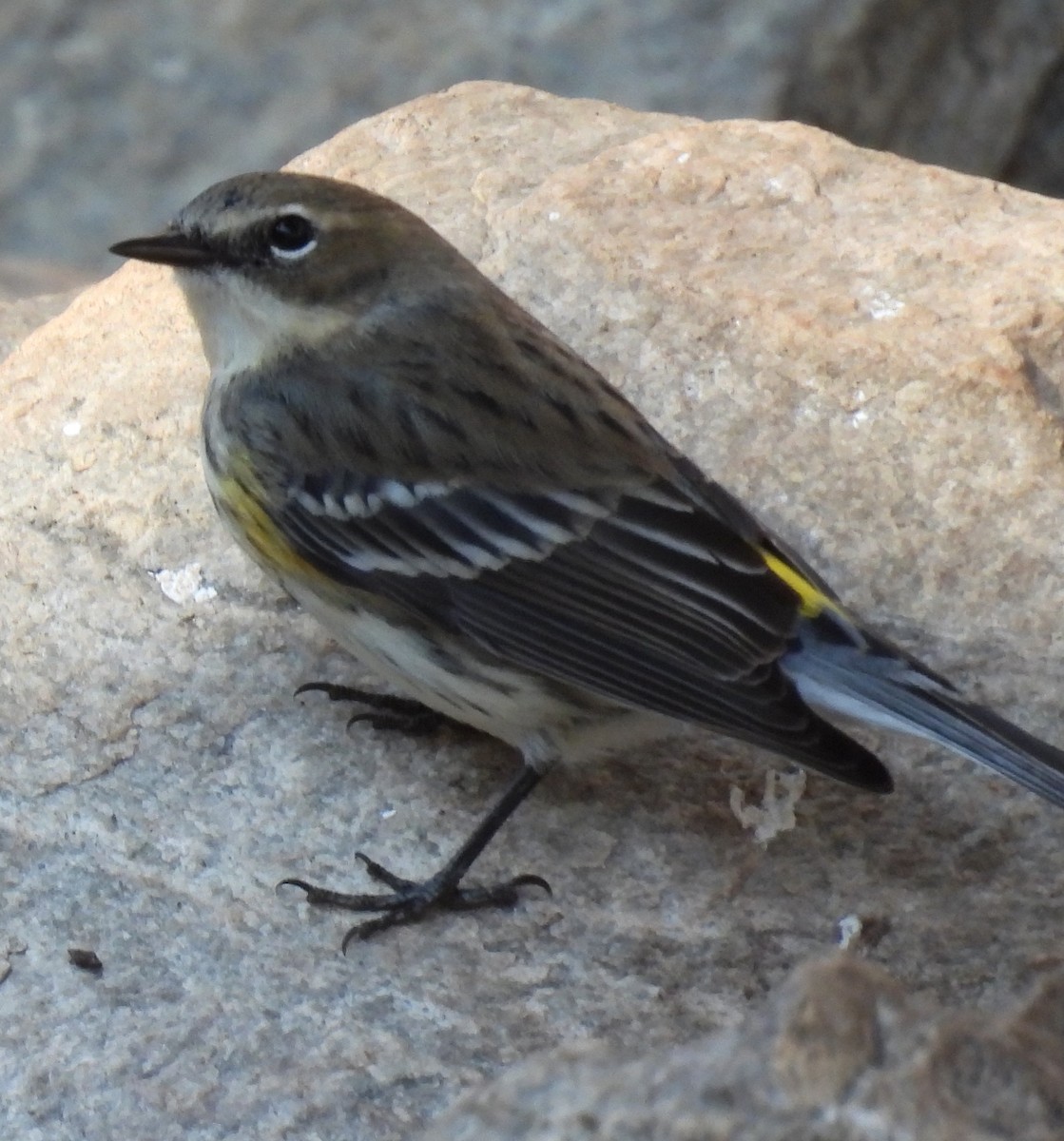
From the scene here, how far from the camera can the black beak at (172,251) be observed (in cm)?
336

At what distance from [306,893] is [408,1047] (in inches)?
16.2

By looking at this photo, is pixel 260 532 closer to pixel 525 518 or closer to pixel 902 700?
pixel 525 518

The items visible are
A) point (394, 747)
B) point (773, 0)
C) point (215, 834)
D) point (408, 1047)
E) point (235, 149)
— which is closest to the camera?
point (408, 1047)

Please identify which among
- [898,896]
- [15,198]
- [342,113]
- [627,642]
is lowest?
[15,198]

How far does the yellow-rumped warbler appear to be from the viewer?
3.08 meters

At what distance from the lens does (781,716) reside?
2973mm

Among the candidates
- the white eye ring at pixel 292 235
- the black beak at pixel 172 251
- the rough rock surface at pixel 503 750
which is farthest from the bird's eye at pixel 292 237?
the rough rock surface at pixel 503 750

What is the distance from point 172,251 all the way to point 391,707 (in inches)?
36.8

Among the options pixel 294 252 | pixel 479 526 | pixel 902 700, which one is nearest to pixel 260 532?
pixel 479 526

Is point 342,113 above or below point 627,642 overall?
below

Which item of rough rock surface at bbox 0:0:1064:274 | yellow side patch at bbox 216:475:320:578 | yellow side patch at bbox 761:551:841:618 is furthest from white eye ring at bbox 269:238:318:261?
rough rock surface at bbox 0:0:1064:274

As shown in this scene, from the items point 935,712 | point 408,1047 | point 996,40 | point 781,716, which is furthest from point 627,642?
point 996,40

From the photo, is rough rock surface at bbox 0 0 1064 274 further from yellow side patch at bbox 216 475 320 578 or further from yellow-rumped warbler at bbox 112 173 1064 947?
yellow side patch at bbox 216 475 320 578

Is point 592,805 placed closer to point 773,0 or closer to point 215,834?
point 215,834
